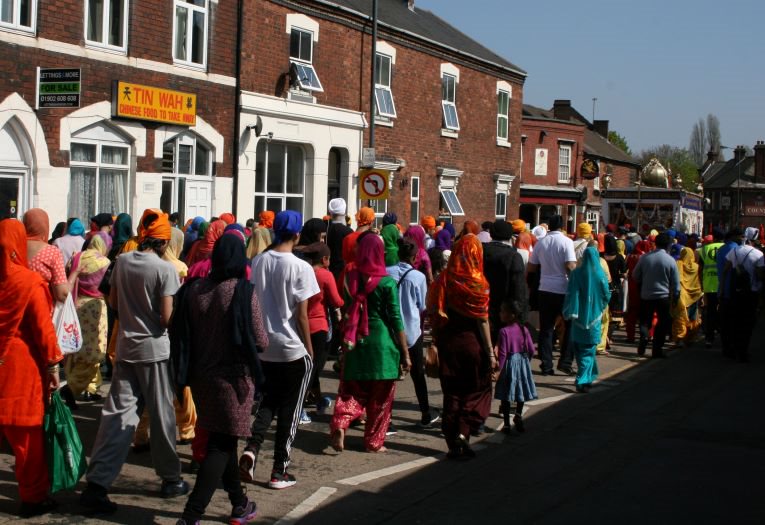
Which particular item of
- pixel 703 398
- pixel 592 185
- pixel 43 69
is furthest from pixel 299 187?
pixel 592 185

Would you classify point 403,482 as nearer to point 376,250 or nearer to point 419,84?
point 376,250

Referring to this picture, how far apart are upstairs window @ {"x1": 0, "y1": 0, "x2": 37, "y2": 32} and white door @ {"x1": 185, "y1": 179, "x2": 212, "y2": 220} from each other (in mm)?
4685

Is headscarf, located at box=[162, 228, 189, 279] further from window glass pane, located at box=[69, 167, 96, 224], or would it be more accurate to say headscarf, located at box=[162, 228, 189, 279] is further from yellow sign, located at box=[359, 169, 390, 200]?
yellow sign, located at box=[359, 169, 390, 200]

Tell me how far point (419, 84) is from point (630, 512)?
70.0 feet

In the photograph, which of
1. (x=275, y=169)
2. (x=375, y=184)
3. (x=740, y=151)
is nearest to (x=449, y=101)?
(x=275, y=169)

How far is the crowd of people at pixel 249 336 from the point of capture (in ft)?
19.0

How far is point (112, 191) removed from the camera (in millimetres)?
17547

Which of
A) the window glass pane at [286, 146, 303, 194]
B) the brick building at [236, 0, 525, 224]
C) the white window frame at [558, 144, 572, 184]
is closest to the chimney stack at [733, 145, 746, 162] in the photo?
the white window frame at [558, 144, 572, 184]

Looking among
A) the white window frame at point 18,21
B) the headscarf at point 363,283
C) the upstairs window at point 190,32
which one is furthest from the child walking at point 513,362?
the upstairs window at point 190,32

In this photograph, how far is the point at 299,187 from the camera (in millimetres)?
22984

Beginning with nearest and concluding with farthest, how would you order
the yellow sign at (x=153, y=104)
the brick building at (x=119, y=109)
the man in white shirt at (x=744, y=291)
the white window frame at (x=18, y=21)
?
the man in white shirt at (x=744, y=291)
the white window frame at (x=18, y=21)
the brick building at (x=119, y=109)
the yellow sign at (x=153, y=104)

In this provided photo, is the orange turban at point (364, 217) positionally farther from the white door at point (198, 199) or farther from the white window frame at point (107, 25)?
the white door at point (198, 199)

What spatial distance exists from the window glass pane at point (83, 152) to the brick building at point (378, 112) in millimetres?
3988

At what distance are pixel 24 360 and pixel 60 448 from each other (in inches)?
24.7
